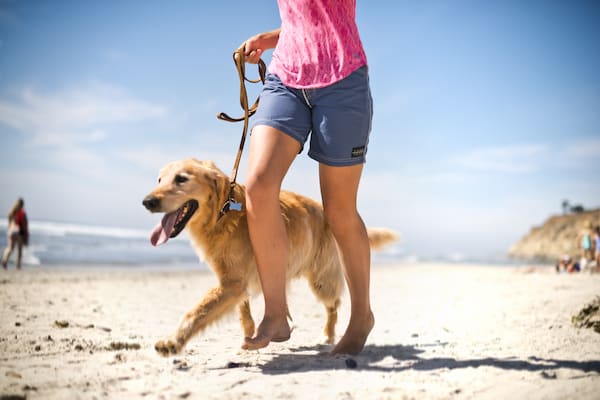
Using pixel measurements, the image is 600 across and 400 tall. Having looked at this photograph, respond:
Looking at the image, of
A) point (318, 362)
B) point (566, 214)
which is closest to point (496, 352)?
point (318, 362)

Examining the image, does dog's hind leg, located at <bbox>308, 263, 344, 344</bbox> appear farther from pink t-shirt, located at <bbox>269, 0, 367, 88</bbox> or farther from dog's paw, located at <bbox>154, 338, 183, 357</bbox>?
pink t-shirt, located at <bbox>269, 0, 367, 88</bbox>

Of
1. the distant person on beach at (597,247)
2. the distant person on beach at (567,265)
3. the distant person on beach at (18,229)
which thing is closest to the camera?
the distant person on beach at (18,229)

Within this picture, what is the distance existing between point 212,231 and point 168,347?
791mm

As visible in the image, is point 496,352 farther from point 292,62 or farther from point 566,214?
point 566,214

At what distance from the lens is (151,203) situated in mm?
2756

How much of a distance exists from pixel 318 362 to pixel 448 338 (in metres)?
1.49

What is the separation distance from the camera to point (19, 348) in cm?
301

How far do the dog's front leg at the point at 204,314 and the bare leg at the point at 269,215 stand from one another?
30cm

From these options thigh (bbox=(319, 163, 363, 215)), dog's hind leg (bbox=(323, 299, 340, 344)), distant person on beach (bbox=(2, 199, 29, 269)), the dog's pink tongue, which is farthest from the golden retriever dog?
distant person on beach (bbox=(2, 199, 29, 269))

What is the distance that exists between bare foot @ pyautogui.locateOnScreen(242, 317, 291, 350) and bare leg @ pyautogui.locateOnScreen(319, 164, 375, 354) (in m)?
0.51

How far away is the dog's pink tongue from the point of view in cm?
283

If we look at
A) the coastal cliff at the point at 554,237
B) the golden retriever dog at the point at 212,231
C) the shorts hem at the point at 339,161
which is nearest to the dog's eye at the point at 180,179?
the golden retriever dog at the point at 212,231

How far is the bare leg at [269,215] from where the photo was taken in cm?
259

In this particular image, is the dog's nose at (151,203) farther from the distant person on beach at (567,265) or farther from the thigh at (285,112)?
the distant person on beach at (567,265)
